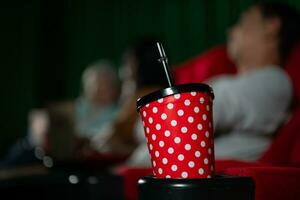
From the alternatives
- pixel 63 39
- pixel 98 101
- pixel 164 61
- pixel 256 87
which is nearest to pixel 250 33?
pixel 256 87

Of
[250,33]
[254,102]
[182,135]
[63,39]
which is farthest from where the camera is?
[63,39]

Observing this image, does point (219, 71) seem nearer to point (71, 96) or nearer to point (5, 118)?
point (71, 96)

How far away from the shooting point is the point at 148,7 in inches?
144

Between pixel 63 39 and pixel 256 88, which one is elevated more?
pixel 63 39

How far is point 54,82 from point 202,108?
3.86 meters

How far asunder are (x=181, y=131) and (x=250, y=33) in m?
1.11

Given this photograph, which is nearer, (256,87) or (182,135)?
(182,135)

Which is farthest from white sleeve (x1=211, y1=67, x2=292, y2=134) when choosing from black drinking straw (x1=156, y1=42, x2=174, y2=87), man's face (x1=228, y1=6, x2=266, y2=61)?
black drinking straw (x1=156, y1=42, x2=174, y2=87)

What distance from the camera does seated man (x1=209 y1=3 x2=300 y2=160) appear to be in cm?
173

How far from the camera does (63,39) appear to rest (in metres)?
4.71

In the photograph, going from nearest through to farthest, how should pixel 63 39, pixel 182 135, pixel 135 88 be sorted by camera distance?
pixel 182 135, pixel 135 88, pixel 63 39

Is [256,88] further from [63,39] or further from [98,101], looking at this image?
[63,39]

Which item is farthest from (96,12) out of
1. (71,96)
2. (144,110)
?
(144,110)

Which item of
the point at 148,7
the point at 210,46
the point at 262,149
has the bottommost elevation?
the point at 262,149
